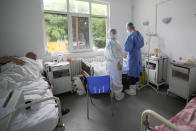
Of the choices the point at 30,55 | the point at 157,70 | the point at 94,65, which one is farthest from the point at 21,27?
the point at 157,70

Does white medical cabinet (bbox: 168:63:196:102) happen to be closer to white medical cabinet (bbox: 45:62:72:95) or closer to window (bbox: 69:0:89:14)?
white medical cabinet (bbox: 45:62:72:95)

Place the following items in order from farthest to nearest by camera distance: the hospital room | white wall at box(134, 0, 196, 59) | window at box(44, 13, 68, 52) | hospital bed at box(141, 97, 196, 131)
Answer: window at box(44, 13, 68, 52) → white wall at box(134, 0, 196, 59) → the hospital room → hospital bed at box(141, 97, 196, 131)

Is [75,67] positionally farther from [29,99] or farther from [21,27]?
[29,99]

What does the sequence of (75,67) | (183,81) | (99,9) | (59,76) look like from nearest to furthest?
(183,81)
(59,76)
(75,67)
(99,9)

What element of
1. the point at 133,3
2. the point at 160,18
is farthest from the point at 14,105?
the point at 133,3

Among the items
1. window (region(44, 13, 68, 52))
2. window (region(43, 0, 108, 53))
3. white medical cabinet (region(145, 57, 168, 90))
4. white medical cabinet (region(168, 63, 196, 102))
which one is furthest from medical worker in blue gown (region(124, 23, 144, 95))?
window (region(44, 13, 68, 52))

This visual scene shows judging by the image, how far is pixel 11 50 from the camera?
8.36 ft

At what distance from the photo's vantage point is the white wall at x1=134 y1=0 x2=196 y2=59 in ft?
8.29

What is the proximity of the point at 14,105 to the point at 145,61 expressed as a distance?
2979 mm

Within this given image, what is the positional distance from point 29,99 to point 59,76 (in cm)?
136

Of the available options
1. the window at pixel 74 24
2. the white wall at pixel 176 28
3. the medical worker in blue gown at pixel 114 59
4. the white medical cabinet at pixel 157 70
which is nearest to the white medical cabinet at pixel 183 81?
the white medical cabinet at pixel 157 70

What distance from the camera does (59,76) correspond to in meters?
2.68

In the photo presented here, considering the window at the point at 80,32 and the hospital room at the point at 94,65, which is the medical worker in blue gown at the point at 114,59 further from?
the window at the point at 80,32

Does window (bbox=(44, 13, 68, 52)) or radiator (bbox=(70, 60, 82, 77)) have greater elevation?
window (bbox=(44, 13, 68, 52))
